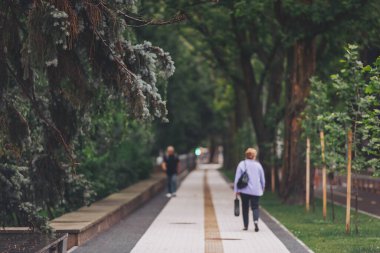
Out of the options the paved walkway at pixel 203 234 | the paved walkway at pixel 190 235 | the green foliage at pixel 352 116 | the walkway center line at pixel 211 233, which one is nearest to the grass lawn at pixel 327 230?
the paved walkway at pixel 190 235

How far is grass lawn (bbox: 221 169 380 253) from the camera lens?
14.7 meters

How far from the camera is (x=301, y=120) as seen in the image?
77.6 feet

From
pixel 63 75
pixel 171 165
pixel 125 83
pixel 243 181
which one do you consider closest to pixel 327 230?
pixel 243 181

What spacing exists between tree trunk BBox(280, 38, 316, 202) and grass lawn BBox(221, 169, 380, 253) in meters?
0.69

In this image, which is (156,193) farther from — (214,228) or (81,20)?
(81,20)

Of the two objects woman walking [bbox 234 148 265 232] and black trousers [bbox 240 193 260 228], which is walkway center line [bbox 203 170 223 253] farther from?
woman walking [bbox 234 148 265 232]

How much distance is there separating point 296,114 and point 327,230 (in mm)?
8378

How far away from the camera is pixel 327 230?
18.2 metres

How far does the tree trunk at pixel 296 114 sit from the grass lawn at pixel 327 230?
689 mm

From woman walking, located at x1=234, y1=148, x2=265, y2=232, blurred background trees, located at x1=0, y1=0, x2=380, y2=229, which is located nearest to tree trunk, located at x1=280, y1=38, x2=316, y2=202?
blurred background trees, located at x1=0, y1=0, x2=380, y2=229

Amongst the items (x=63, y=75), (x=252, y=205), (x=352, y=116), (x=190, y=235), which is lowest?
(x=190, y=235)

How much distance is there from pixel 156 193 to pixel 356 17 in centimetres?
1347

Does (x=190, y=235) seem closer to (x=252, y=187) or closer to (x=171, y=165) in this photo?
(x=252, y=187)

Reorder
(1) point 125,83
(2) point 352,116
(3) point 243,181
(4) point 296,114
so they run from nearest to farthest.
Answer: (1) point 125,83 → (2) point 352,116 → (3) point 243,181 → (4) point 296,114
